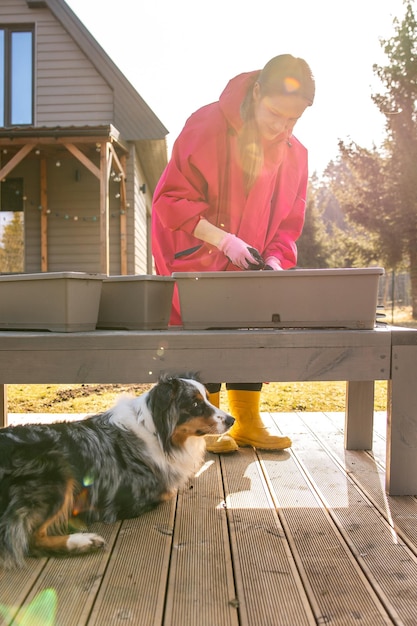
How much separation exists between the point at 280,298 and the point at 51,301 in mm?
888

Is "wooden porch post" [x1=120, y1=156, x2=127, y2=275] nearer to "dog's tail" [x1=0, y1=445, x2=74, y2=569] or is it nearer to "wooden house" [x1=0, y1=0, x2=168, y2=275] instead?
"wooden house" [x1=0, y1=0, x2=168, y2=275]

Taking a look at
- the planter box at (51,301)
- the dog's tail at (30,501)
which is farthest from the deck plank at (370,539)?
the planter box at (51,301)

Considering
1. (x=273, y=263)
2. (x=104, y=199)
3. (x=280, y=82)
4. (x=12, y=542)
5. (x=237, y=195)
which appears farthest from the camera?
(x=104, y=199)

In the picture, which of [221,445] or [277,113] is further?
[221,445]

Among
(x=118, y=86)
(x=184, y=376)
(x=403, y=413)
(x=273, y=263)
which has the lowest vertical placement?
(x=403, y=413)

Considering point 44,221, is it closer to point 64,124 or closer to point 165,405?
point 64,124

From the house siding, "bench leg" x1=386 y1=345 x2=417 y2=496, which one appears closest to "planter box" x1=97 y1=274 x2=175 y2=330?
"bench leg" x1=386 y1=345 x2=417 y2=496

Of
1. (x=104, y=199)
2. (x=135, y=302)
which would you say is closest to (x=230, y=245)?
(x=135, y=302)

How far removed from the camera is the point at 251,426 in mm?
3135

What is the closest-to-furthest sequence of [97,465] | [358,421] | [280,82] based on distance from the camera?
1. [97,465]
2. [280,82]
3. [358,421]

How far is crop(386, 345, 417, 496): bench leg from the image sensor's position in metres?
2.22

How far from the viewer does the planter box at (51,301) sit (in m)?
2.08

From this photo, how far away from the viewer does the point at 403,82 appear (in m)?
16.5

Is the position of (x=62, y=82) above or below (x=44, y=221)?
above
